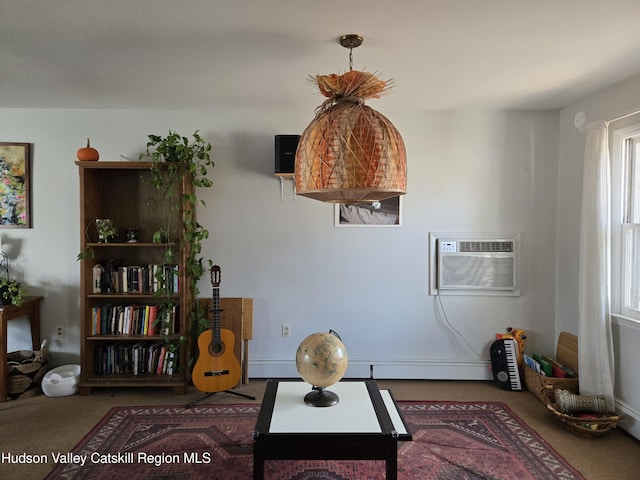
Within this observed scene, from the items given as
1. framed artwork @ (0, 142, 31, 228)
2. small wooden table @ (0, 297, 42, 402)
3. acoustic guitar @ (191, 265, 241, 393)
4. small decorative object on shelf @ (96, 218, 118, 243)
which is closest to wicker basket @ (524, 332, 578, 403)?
acoustic guitar @ (191, 265, 241, 393)

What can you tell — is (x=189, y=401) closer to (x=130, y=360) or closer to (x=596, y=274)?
(x=130, y=360)

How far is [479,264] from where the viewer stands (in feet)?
11.7

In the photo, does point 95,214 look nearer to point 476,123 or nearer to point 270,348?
point 270,348

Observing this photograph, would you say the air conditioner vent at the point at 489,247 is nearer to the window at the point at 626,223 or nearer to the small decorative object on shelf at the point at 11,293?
the window at the point at 626,223

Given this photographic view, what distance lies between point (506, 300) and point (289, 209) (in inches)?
78.6

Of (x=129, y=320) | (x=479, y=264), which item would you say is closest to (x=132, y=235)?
(x=129, y=320)

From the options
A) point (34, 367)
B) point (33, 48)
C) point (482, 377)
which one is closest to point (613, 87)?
point (482, 377)

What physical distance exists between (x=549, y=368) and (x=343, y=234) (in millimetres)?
1901

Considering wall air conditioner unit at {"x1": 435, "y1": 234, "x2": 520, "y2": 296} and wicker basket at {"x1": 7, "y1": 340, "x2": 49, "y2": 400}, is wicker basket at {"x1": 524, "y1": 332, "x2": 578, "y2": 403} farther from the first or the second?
wicker basket at {"x1": 7, "y1": 340, "x2": 49, "y2": 400}

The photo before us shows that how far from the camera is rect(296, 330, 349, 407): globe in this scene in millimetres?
1969

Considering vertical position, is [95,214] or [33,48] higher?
[33,48]

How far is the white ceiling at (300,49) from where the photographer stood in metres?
1.86

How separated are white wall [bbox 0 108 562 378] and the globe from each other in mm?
1586

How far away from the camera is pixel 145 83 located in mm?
2863
